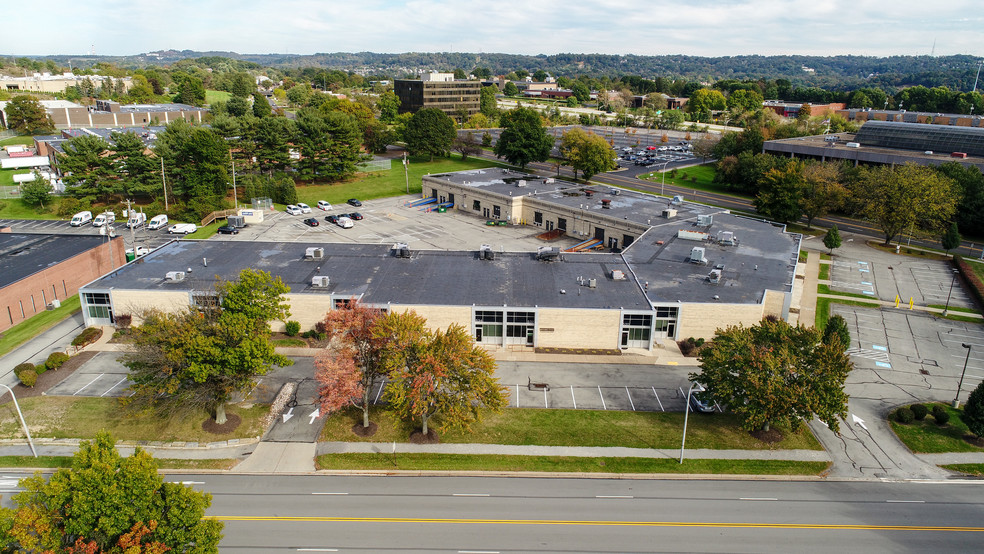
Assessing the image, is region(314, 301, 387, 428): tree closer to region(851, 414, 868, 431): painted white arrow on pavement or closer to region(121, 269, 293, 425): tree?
region(121, 269, 293, 425): tree

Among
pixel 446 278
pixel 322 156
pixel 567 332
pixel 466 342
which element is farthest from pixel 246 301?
pixel 322 156

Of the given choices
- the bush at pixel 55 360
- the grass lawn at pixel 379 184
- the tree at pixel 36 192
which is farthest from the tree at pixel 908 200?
the tree at pixel 36 192

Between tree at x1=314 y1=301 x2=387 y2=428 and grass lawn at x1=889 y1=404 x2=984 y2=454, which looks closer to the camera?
tree at x1=314 y1=301 x2=387 y2=428

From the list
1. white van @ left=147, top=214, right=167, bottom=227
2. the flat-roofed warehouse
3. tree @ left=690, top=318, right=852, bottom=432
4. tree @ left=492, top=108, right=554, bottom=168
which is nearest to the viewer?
tree @ left=690, top=318, right=852, bottom=432

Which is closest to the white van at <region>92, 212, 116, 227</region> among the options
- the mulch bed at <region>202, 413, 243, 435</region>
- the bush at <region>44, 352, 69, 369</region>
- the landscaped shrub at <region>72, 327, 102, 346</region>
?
the landscaped shrub at <region>72, 327, 102, 346</region>

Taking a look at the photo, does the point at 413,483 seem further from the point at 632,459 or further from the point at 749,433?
the point at 749,433

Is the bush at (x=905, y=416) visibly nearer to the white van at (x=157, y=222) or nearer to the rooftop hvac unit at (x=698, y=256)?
the rooftop hvac unit at (x=698, y=256)
